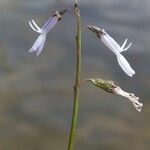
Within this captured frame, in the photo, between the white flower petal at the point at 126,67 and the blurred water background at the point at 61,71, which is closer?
the white flower petal at the point at 126,67

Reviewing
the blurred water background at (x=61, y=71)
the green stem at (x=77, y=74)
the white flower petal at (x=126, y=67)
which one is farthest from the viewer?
the blurred water background at (x=61, y=71)

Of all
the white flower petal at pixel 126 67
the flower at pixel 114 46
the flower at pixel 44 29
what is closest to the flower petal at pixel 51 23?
the flower at pixel 44 29

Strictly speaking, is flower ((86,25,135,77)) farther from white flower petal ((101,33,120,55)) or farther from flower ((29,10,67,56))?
flower ((29,10,67,56))

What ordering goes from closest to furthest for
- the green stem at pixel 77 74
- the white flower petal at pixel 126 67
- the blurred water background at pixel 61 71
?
the green stem at pixel 77 74 → the white flower petal at pixel 126 67 → the blurred water background at pixel 61 71

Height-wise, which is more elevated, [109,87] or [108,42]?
[108,42]

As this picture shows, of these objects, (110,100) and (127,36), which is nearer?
(110,100)

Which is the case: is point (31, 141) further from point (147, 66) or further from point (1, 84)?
point (147, 66)

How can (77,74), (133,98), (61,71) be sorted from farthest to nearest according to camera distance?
(61,71) < (133,98) < (77,74)

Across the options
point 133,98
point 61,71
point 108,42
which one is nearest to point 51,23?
point 108,42

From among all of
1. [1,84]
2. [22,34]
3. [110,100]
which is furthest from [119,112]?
[22,34]

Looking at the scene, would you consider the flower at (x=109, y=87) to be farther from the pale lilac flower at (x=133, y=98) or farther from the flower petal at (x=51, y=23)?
the flower petal at (x=51, y=23)

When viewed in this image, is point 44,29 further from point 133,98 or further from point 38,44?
point 133,98
